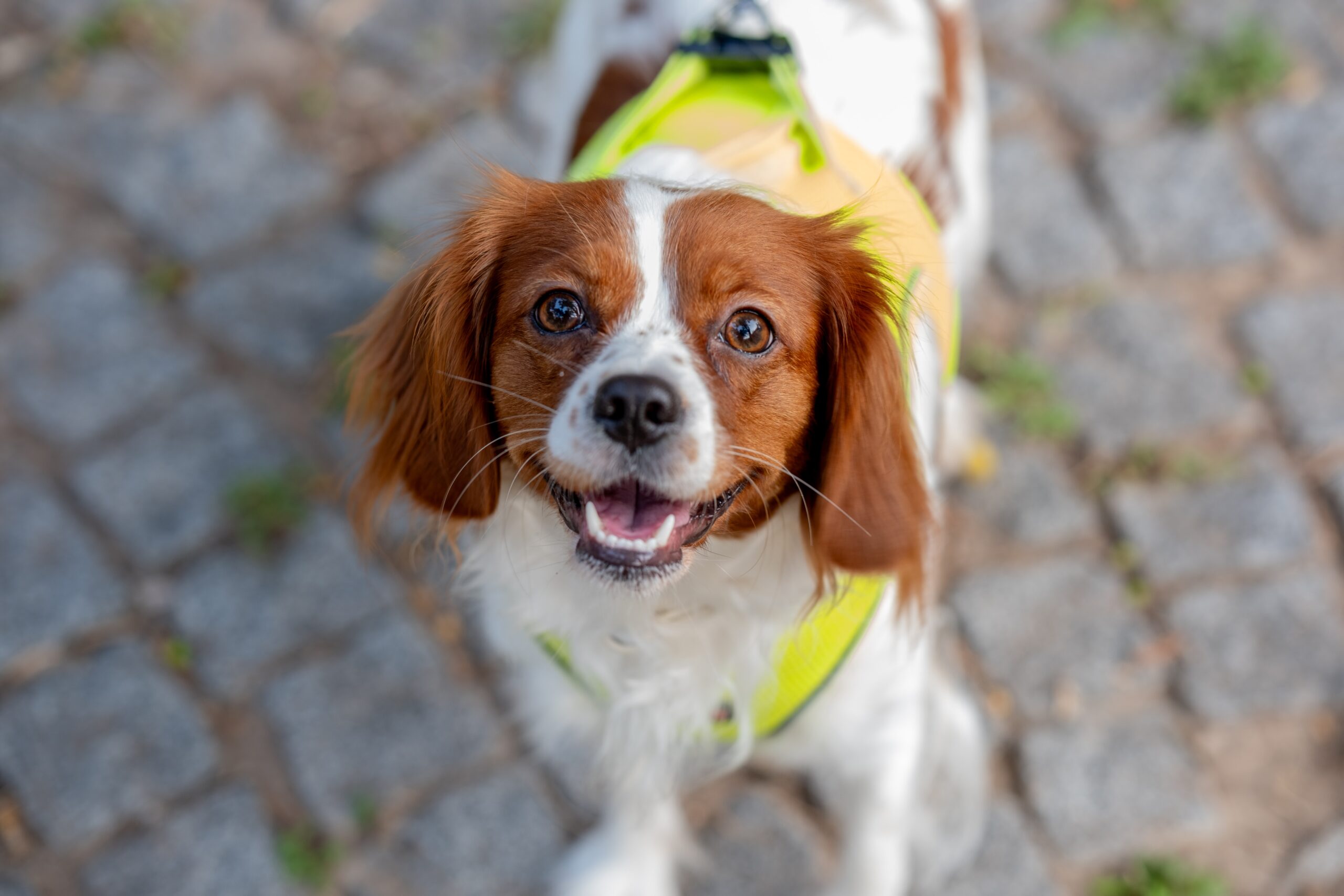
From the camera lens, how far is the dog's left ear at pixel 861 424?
1.90m

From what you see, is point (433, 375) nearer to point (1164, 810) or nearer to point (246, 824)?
point (246, 824)

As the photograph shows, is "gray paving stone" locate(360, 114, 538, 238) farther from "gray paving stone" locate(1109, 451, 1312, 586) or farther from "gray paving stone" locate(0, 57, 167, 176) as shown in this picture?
"gray paving stone" locate(1109, 451, 1312, 586)

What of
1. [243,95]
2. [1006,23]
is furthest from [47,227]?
[1006,23]

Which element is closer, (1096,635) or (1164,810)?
(1164,810)

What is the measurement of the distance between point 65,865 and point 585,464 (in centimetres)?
186

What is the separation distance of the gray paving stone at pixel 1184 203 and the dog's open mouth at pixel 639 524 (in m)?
2.22

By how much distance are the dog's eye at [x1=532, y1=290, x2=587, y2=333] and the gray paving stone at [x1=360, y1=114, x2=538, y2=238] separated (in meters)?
1.78

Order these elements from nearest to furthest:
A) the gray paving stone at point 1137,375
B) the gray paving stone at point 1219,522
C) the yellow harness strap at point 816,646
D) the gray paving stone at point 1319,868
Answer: the yellow harness strap at point 816,646 < the gray paving stone at point 1319,868 < the gray paving stone at point 1219,522 < the gray paving stone at point 1137,375

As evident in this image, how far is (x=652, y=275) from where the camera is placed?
1.80 m

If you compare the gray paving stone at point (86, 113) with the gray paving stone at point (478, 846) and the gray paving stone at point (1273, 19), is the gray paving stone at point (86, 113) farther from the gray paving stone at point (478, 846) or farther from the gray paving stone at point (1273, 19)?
the gray paving stone at point (1273, 19)

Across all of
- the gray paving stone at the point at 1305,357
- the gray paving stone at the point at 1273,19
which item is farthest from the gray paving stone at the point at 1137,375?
the gray paving stone at the point at 1273,19

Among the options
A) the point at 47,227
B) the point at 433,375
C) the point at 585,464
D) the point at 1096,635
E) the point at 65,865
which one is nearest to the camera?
the point at 585,464

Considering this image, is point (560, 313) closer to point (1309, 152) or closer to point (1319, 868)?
point (1319, 868)

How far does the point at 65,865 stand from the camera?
2.65 m
